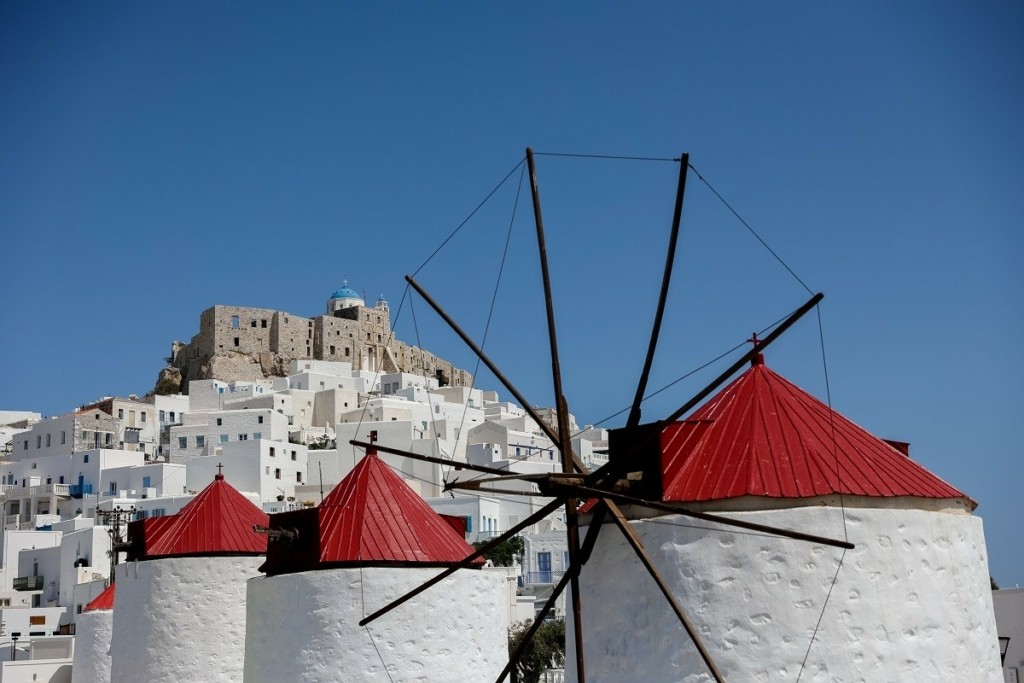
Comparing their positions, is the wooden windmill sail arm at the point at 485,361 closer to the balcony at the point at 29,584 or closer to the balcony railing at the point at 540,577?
the balcony railing at the point at 540,577

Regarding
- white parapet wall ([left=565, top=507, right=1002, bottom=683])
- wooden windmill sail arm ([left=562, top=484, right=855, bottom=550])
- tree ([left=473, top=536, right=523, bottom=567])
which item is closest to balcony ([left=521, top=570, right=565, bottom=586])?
tree ([left=473, top=536, right=523, bottom=567])

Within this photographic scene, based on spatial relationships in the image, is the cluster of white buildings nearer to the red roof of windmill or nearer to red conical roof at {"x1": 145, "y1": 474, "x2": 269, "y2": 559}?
the red roof of windmill

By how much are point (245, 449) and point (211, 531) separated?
38.3 meters

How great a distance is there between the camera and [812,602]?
43.4ft

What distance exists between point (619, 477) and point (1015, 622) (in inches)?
629

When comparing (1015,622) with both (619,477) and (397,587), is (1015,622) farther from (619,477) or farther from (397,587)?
(619,477)

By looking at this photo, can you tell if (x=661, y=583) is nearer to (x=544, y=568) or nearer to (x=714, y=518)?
(x=714, y=518)

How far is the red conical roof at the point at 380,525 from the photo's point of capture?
18.9 meters

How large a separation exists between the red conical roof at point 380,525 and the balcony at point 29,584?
3541 centimetres

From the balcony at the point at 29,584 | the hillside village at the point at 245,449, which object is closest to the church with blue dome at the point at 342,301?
the hillside village at the point at 245,449

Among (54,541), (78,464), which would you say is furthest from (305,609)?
(78,464)

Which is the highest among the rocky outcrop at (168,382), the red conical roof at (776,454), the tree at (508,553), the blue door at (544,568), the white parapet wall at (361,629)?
the rocky outcrop at (168,382)

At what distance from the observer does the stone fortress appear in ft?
313

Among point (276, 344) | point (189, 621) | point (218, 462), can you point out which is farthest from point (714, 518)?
point (276, 344)
